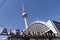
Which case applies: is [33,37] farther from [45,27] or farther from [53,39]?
[45,27]

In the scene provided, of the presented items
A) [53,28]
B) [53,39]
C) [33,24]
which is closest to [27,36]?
[53,39]

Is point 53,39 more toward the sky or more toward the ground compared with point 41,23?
more toward the ground

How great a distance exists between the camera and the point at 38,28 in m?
71.8

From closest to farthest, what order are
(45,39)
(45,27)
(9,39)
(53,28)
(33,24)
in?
(9,39)
(45,39)
(53,28)
(45,27)
(33,24)

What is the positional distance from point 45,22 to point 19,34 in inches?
1190

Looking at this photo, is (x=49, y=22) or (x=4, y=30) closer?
(x=4, y=30)

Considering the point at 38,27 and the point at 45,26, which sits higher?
the point at 38,27

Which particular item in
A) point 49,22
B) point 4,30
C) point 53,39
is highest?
→ point 49,22

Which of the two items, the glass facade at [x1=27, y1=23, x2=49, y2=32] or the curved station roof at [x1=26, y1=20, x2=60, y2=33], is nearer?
the curved station roof at [x1=26, y1=20, x2=60, y2=33]

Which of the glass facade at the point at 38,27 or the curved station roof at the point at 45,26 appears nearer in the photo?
the curved station roof at the point at 45,26

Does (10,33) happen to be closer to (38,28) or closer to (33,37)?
(33,37)

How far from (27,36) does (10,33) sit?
4.37 meters

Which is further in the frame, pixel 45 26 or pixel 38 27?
pixel 38 27

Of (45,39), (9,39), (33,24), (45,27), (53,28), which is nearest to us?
(9,39)
